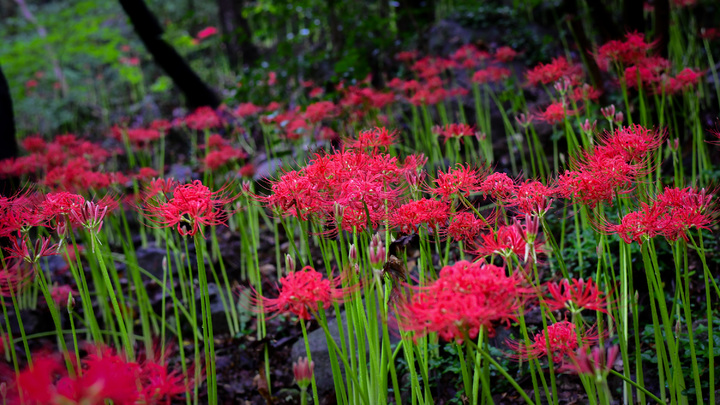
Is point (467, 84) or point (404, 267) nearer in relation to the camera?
point (404, 267)

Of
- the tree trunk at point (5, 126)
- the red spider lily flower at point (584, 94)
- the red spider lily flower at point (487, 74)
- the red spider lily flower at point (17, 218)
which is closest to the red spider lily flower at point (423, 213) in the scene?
the red spider lily flower at point (17, 218)

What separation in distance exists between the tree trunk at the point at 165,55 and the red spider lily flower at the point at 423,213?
5642 mm

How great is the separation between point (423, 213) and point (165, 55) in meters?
5.96

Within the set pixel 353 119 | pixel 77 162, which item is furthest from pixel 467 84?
pixel 77 162

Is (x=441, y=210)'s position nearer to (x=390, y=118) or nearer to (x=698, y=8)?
(x=390, y=118)

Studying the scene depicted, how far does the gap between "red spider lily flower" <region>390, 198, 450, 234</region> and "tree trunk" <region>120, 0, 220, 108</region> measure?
5642 mm

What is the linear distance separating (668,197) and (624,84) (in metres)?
1.43

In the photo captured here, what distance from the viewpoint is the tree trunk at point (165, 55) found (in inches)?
237

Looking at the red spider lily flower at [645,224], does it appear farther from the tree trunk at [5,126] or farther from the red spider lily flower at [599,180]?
the tree trunk at [5,126]

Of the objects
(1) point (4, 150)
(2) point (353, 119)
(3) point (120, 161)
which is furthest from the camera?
(3) point (120, 161)

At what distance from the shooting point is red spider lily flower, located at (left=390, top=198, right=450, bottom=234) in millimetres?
1562

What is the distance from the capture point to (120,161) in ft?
22.8

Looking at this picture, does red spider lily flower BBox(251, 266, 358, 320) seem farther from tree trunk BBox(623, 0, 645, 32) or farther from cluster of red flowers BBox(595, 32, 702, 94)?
tree trunk BBox(623, 0, 645, 32)

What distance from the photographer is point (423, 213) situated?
1562 millimetres
